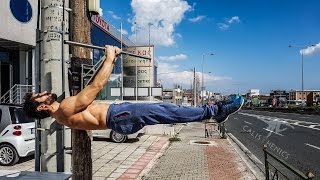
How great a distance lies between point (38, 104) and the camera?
4.62m

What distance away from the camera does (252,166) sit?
13.0 metres

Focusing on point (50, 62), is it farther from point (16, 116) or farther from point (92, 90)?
point (16, 116)

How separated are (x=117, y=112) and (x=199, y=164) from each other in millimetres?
8899

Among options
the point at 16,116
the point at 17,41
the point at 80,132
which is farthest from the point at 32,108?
the point at 17,41

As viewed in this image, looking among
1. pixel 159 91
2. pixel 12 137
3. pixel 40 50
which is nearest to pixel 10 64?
pixel 159 91

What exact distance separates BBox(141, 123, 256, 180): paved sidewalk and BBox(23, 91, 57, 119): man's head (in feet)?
21.3

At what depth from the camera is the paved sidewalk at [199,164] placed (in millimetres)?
11125

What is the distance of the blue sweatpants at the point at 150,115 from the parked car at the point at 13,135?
27.5ft

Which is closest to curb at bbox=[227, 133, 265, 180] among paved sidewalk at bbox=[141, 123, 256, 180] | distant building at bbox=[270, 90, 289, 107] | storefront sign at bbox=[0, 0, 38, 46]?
paved sidewalk at bbox=[141, 123, 256, 180]

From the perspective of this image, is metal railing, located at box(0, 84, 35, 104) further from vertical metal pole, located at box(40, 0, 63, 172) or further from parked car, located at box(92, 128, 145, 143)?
vertical metal pole, located at box(40, 0, 63, 172)

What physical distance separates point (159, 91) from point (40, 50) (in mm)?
26024

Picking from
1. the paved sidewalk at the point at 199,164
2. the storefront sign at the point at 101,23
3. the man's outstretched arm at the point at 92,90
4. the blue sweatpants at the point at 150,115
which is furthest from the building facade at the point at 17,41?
the blue sweatpants at the point at 150,115

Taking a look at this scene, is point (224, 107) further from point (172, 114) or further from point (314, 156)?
point (314, 156)

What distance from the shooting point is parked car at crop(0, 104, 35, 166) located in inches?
474
